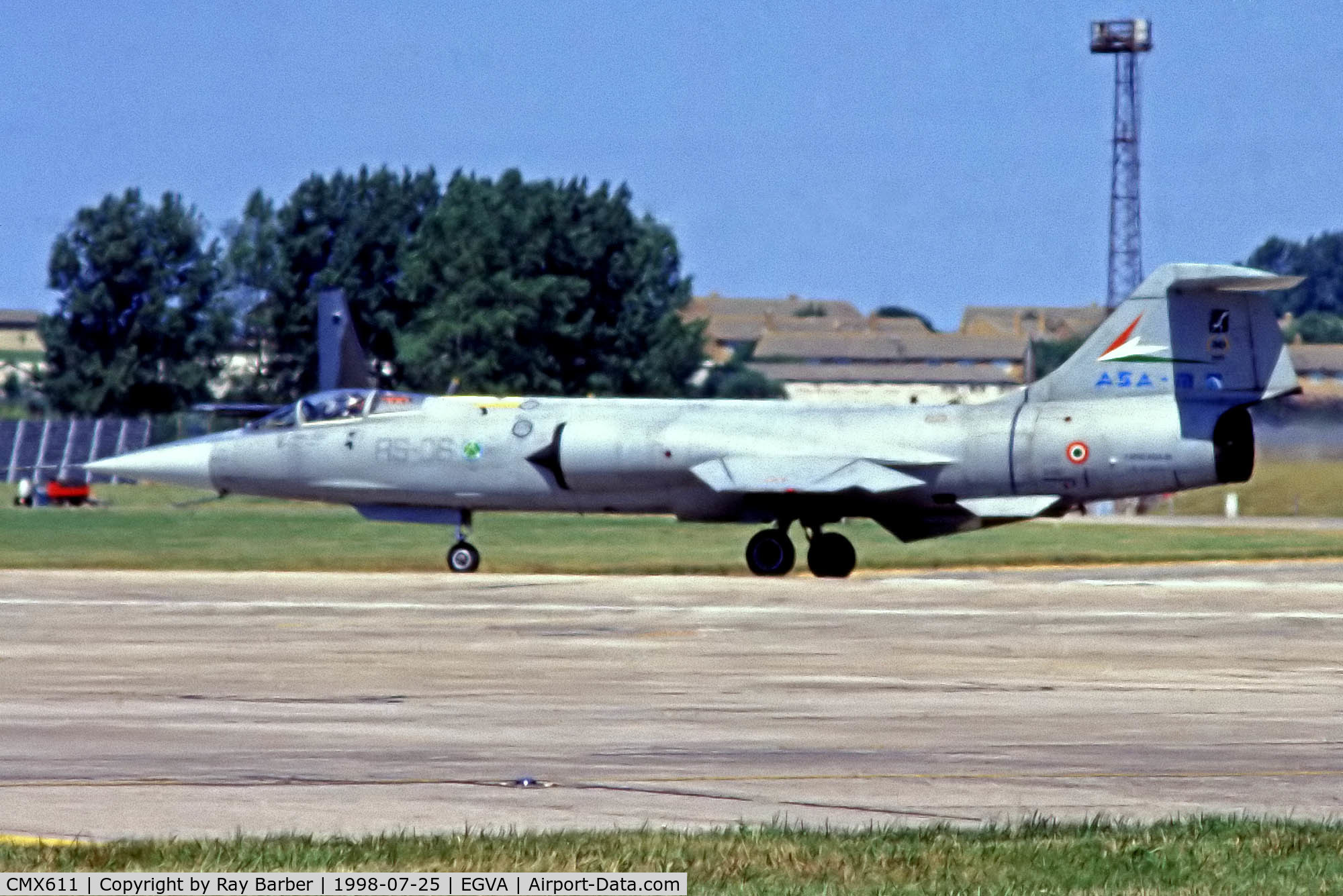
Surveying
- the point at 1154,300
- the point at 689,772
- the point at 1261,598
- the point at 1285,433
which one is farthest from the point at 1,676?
the point at 1285,433

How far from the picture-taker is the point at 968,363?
154875 millimetres

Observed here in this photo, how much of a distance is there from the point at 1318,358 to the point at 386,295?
149 feet

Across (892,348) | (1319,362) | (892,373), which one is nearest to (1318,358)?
(1319,362)

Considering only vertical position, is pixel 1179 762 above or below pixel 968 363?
below

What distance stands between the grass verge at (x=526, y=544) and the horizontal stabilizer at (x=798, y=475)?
2546 millimetres

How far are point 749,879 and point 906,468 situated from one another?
18.7 m

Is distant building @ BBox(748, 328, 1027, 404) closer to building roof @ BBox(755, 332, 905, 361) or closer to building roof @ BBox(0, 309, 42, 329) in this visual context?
building roof @ BBox(755, 332, 905, 361)

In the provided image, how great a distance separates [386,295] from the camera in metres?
90.2

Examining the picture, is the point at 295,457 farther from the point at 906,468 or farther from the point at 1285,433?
the point at 1285,433

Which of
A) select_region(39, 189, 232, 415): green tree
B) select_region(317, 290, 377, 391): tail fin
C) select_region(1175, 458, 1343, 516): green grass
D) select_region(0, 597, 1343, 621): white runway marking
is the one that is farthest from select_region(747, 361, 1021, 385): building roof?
select_region(0, 597, 1343, 621): white runway marking

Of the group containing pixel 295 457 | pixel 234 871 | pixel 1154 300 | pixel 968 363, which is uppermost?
pixel 968 363

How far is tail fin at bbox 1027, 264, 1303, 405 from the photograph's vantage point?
2447 centimetres

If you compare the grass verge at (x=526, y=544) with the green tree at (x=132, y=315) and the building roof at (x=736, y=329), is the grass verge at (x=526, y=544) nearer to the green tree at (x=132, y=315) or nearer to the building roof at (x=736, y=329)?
the green tree at (x=132, y=315)

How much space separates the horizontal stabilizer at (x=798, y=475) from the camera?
25.4 meters
